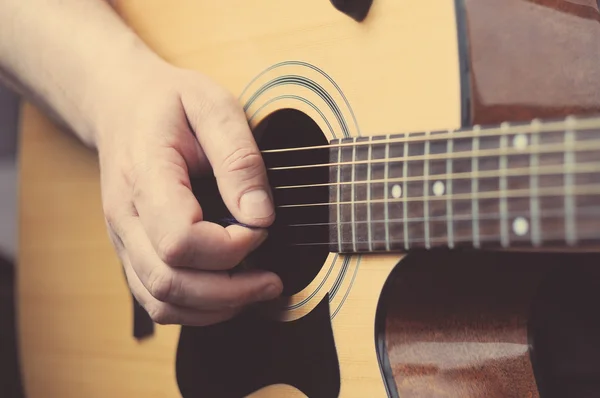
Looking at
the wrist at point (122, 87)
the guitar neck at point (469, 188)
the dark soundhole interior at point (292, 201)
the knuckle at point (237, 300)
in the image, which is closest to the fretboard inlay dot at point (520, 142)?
the guitar neck at point (469, 188)

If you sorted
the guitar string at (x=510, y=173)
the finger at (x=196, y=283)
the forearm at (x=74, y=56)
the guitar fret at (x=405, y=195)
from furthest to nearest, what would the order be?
the forearm at (x=74, y=56)
the finger at (x=196, y=283)
the guitar fret at (x=405, y=195)
the guitar string at (x=510, y=173)

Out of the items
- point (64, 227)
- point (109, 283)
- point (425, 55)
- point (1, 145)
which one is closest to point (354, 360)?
point (425, 55)

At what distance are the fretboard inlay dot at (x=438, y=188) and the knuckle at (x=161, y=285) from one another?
0.96ft

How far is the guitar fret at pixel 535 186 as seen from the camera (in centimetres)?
46

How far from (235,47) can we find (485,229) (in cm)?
41

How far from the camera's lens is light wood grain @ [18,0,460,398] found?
1.90ft

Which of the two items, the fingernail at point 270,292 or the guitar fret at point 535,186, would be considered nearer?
the guitar fret at point 535,186

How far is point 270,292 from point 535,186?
0.32 m

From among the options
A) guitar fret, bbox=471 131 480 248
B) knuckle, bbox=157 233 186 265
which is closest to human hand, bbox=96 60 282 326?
knuckle, bbox=157 233 186 265

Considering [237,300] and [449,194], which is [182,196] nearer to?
[237,300]

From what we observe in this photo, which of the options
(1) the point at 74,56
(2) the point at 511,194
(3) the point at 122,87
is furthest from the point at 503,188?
(1) the point at 74,56

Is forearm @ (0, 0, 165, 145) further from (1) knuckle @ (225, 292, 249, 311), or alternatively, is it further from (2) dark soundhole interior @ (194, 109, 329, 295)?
Result: (1) knuckle @ (225, 292, 249, 311)

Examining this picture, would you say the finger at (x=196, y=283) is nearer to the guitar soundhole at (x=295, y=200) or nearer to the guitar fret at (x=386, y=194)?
the guitar soundhole at (x=295, y=200)

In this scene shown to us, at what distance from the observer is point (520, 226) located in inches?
18.8
